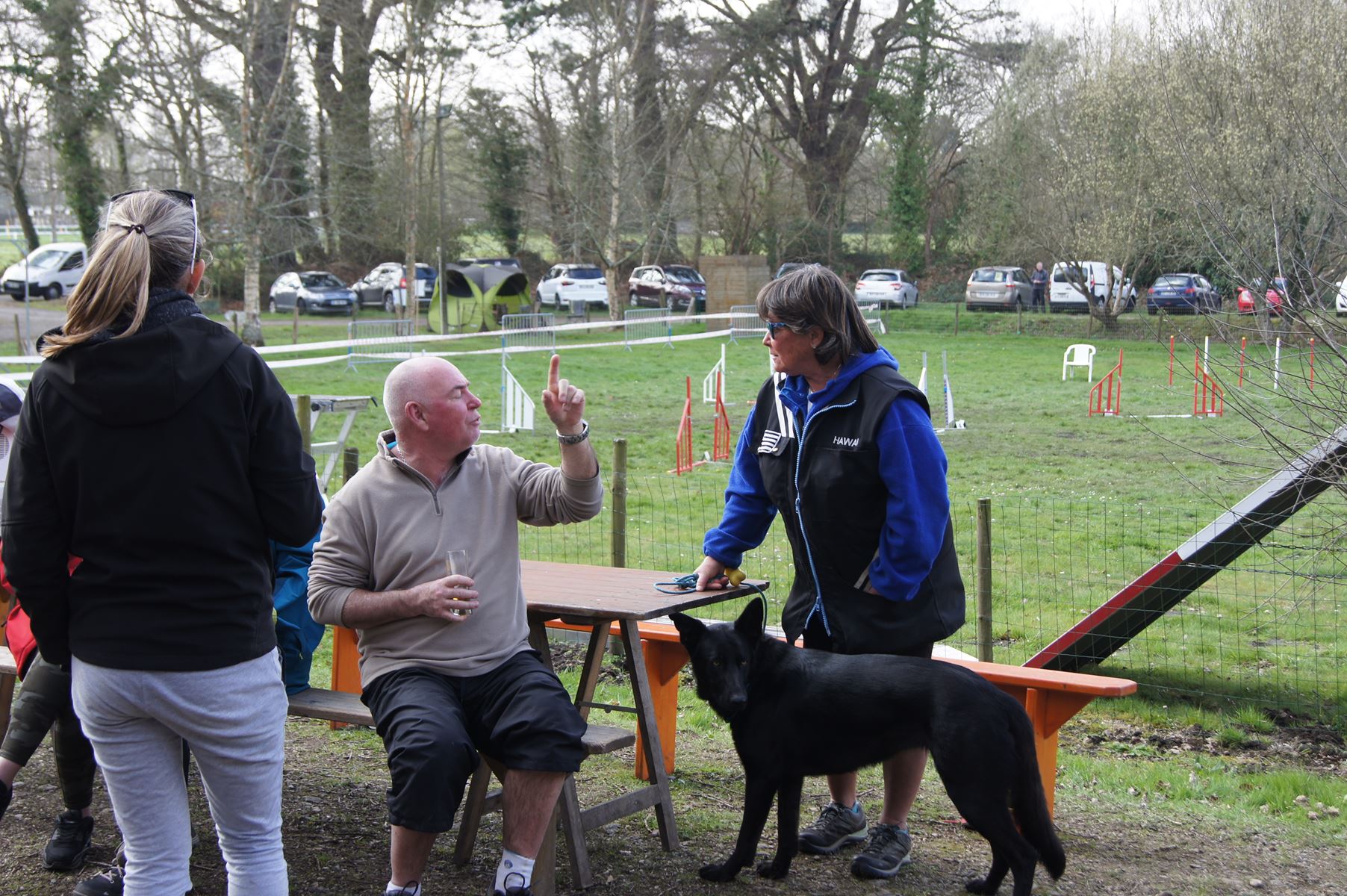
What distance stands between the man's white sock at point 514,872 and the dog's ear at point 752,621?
2.59 ft

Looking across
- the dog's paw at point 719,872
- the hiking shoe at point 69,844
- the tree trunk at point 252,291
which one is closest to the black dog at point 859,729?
the dog's paw at point 719,872

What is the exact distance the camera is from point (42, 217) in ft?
152

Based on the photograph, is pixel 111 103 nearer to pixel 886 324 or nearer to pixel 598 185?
pixel 598 185

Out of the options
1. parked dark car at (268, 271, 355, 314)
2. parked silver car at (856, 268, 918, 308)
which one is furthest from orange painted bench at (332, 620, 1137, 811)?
parked silver car at (856, 268, 918, 308)

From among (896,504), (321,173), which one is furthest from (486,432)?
(321,173)

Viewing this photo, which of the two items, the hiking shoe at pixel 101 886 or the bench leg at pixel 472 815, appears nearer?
the hiking shoe at pixel 101 886

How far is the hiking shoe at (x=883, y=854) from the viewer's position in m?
3.36

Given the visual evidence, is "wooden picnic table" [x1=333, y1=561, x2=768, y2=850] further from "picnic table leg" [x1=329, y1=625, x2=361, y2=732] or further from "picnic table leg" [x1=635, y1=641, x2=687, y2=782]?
"picnic table leg" [x1=329, y1=625, x2=361, y2=732]

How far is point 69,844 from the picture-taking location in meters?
3.36

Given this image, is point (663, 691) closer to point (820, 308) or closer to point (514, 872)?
point (514, 872)

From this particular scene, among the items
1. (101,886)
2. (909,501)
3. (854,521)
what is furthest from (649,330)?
(101,886)

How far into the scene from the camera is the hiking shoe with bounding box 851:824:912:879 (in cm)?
336

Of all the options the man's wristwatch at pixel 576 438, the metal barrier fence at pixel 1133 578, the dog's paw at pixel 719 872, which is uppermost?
the man's wristwatch at pixel 576 438

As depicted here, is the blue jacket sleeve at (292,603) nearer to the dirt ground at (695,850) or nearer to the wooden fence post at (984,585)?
the dirt ground at (695,850)
